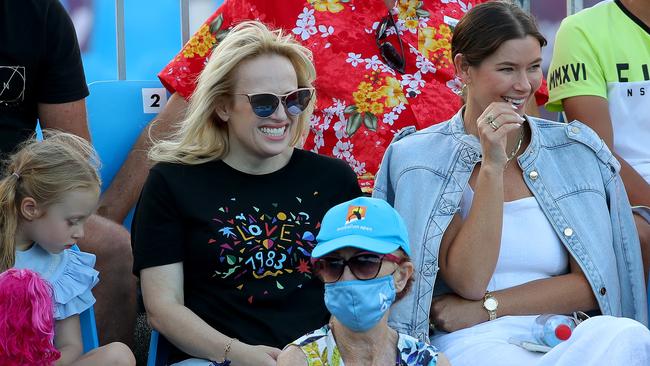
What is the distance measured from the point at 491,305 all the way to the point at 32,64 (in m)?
1.73

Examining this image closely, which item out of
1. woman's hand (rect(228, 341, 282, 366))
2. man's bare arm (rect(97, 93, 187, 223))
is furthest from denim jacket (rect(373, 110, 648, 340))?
man's bare arm (rect(97, 93, 187, 223))

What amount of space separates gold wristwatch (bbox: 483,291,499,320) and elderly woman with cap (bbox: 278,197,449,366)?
1.90 feet

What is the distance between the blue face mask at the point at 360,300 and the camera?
101 inches

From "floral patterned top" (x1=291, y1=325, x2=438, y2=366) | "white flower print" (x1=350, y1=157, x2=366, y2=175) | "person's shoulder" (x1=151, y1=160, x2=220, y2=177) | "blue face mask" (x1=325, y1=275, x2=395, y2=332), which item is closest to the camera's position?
"blue face mask" (x1=325, y1=275, x2=395, y2=332)

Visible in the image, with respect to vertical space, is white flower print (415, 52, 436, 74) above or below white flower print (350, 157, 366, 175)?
above

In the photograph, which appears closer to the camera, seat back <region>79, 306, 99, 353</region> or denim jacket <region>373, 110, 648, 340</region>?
seat back <region>79, 306, 99, 353</region>

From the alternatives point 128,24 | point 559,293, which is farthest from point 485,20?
point 128,24

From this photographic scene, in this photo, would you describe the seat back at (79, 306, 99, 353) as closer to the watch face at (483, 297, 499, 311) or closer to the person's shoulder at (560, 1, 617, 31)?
the watch face at (483, 297, 499, 311)

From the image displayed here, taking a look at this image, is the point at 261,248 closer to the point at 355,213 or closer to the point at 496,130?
the point at 355,213

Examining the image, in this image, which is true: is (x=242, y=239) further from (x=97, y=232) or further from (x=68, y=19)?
(x=68, y=19)

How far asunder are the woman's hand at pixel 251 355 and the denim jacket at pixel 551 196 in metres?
0.44

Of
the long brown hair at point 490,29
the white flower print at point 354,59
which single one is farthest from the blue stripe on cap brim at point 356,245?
the white flower print at point 354,59

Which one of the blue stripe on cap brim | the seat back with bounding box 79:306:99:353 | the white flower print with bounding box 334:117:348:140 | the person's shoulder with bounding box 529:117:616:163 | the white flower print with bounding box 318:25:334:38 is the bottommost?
the seat back with bounding box 79:306:99:353

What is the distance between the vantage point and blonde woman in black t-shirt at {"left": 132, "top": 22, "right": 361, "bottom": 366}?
318cm
